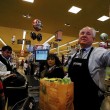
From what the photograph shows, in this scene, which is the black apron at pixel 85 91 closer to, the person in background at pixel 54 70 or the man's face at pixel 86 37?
the man's face at pixel 86 37

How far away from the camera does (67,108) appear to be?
1.80m

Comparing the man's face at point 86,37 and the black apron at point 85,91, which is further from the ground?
the man's face at point 86,37

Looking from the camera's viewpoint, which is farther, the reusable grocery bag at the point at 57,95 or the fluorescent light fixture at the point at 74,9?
the fluorescent light fixture at the point at 74,9

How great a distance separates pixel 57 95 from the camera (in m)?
1.76

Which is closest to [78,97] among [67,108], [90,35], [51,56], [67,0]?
[67,108]

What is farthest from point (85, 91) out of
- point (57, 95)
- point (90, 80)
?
point (57, 95)

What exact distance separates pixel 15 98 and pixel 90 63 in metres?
1.47

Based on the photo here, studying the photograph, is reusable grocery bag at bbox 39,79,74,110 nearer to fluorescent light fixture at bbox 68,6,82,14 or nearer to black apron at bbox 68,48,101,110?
black apron at bbox 68,48,101,110

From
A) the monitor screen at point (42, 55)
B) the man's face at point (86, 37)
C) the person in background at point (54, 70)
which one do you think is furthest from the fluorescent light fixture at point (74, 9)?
the man's face at point (86, 37)

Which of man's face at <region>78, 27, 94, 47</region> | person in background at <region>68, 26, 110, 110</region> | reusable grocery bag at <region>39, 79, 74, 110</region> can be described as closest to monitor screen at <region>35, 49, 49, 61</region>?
man's face at <region>78, 27, 94, 47</region>

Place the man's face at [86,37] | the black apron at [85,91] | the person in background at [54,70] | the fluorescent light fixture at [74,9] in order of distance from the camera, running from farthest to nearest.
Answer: the fluorescent light fixture at [74,9] → the person in background at [54,70] → the man's face at [86,37] → the black apron at [85,91]

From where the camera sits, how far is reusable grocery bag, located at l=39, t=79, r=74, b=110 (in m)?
1.76

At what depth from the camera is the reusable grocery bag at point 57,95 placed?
176 cm

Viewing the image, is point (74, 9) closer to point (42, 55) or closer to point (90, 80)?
point (42, 55)
